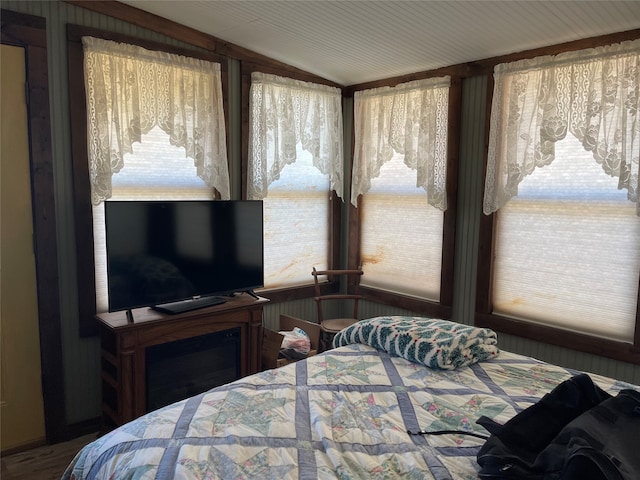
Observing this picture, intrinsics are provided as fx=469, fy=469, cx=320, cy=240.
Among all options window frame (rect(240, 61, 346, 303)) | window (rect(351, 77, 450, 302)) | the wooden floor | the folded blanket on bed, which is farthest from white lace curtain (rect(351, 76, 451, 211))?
the wooden floor

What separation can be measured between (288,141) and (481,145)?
1452mm

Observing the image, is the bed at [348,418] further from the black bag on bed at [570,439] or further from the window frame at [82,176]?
the window frame at [82,176]

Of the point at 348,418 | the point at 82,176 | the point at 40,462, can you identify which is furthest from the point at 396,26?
the point at 40,462

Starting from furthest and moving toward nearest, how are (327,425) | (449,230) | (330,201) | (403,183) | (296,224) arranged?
(330,201) < (296,224) < (403,183) < (449,230) < (327,425)

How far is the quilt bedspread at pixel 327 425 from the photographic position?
1359 millimetres

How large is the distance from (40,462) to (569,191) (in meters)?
3.47

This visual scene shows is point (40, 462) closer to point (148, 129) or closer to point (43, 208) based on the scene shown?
point (43, 208)

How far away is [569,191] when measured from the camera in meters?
2.90

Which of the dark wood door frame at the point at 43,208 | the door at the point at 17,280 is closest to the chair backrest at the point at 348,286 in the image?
the dark wood door frame at the point at 43,208

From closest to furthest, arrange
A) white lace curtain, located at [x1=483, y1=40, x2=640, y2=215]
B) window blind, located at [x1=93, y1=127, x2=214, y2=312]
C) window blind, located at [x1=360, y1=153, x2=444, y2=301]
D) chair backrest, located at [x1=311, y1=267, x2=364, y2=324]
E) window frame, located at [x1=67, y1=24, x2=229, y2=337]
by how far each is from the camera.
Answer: white lace curtain, located at [x1=483, y1=40, x2=640, y2=215], window frame, located at [x1=67, y1=24, x2=229, y2=337], window blind, located at [x1=93, y1=127, x2=214, y2=312], window blind, located at [x1=360, y1=153, x2=444, y2=301], chair backrest, located at [x1=311, y1=267, x2=364, y2=324]

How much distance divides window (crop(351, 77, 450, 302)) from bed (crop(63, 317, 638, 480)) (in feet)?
4.84

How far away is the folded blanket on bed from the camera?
2086 mm

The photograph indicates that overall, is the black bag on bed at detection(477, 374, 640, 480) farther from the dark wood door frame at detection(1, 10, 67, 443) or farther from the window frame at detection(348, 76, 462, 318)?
the dark wood door frame at detection(1, 10, 67, 443)

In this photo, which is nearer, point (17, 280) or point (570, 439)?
point (570, 439)
